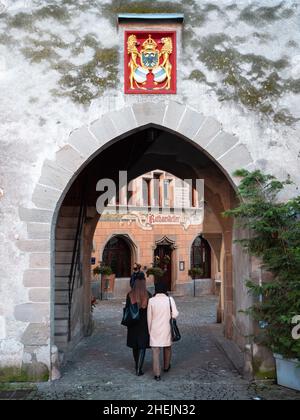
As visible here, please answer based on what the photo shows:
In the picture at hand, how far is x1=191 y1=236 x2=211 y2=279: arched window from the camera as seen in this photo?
77.2 feet

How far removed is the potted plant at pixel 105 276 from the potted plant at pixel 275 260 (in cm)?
1300

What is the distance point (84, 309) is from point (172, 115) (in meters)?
5.38

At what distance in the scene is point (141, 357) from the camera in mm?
6648

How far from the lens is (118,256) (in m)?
21.5

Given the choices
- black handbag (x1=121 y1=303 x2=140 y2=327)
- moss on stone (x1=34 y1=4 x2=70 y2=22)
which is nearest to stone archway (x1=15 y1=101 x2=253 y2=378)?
black handbag (x1=121 y1=303 x2=140 y2=327)

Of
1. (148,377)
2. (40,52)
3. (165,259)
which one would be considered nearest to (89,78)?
(40,52)

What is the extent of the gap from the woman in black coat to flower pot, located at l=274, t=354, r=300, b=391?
5.67ft

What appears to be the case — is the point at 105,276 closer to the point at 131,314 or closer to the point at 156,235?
the point at 156,235

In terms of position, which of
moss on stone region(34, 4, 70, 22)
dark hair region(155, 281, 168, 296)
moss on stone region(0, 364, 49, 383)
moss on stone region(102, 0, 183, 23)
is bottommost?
moss on stone region(0, 364, 49, 383)

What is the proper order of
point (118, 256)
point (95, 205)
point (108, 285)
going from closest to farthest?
point (95, 205) < point (108, 285) < point (118, 256)

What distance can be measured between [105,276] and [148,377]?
13.7m

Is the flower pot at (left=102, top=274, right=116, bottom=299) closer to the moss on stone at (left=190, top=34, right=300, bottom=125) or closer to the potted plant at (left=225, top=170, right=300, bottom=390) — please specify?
the potted plant at (left=225, top=170, right=300, bottom=390)

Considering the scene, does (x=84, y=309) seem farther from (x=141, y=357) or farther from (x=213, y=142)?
(x=213, y=142)

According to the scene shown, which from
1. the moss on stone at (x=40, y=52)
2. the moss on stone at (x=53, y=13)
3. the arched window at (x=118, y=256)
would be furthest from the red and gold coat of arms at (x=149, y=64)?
the arched window at (x=118, y=256)
